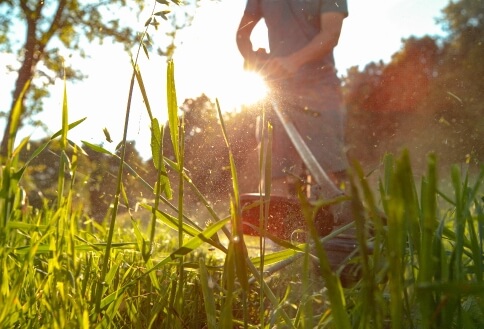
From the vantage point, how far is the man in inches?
113

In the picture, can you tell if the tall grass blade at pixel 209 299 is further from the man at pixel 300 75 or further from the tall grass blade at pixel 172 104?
the man at pixel 300 75

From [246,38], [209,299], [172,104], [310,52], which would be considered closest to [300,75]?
[310,52]

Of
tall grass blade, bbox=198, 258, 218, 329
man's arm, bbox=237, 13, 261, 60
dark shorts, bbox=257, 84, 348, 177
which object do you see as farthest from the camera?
dark shorts, bbox=257, 84, 348, 177

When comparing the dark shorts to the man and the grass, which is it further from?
the grass

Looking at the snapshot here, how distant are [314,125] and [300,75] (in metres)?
0.32

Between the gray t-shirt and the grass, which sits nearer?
the grass

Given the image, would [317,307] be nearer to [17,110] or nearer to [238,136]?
[238,136]

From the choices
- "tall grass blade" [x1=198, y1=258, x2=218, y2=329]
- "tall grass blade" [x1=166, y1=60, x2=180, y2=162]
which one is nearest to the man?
"tall grass blade" [x1=166, y1=60, x2=180, y2=162]

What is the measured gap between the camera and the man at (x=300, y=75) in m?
2.88

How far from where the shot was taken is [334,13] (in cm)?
228

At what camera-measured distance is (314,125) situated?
3.30m

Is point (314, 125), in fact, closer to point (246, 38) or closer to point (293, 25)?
point (293, 25)

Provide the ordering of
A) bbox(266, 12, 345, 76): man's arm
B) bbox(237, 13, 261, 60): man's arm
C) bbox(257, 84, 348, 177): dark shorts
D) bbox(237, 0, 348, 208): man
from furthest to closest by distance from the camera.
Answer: bbox(257, 84, 348, 177): dark shorts < bbox(237, 0, 348, 208): man < bbox(237, 13, 261, 60): man's arm < bbox(266, 12, 345, 76): man's arm

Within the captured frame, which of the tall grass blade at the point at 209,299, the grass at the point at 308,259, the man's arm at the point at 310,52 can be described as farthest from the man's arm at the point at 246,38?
the tall grass blade at the point at 209,299
